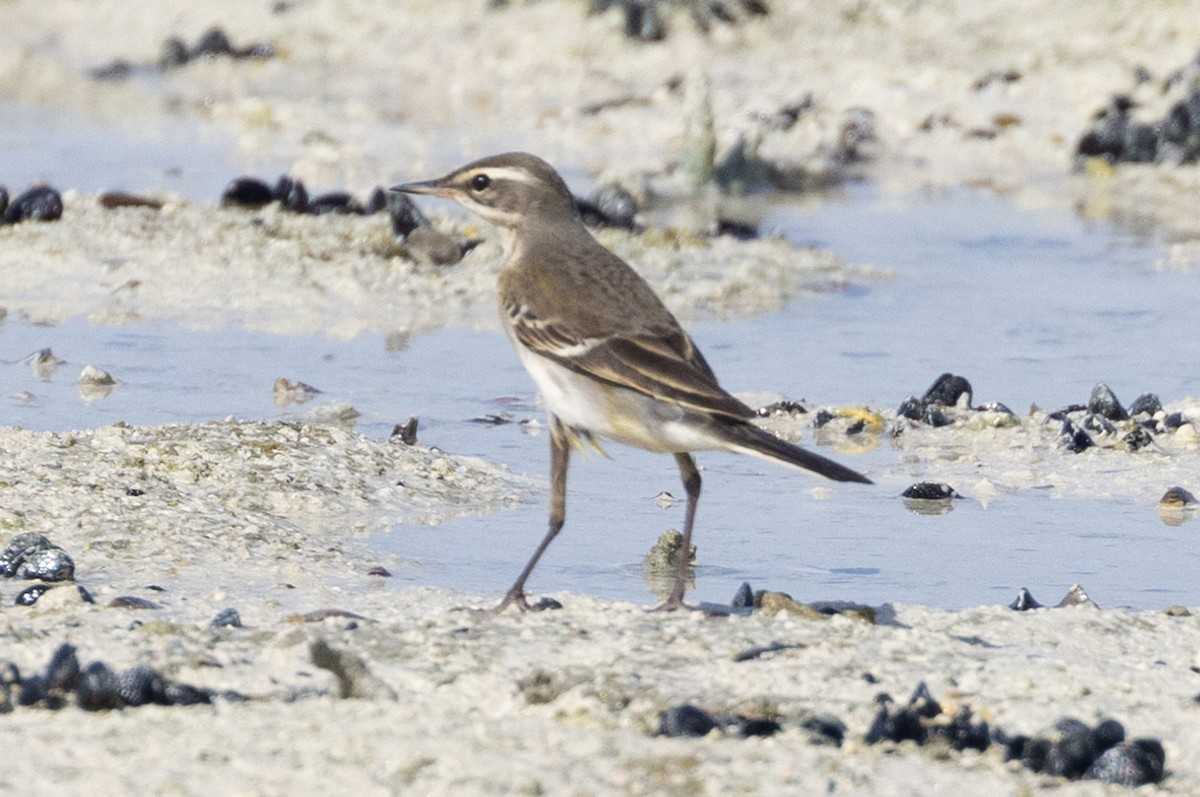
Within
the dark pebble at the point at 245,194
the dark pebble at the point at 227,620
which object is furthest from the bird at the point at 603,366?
the dark pebble at the point at 245,194

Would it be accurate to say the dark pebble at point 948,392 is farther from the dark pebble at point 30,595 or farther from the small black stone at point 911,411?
the dark pebble at point 30,595

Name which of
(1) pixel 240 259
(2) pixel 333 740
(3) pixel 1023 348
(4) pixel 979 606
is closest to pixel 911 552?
(4) pixel 979 606

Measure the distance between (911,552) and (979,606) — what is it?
0.87m

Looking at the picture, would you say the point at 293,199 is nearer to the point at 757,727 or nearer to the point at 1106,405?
the point at 1106,405

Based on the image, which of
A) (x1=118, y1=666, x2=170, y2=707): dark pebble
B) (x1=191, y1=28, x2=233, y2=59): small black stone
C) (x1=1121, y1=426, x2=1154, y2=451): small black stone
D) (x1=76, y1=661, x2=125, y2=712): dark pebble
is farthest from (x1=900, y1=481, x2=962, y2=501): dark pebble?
(x1=191, y1=28, x2=233, y2=59): small black stone

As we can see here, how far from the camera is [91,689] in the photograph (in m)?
4.89

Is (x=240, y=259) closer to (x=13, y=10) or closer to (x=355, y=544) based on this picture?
(x=355, y=544)

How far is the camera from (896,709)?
16.3ft

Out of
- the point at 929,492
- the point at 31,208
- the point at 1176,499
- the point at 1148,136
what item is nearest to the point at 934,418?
the point at 929,492

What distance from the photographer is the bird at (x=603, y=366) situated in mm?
5957

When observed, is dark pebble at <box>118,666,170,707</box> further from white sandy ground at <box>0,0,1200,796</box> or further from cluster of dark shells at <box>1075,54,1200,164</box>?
cluster of dark shells at <box>1075,54,1200,164</box>

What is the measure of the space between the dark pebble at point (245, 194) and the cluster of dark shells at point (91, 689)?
8.69 metres

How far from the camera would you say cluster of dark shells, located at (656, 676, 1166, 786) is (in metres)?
4.71

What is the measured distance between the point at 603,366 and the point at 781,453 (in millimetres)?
671
